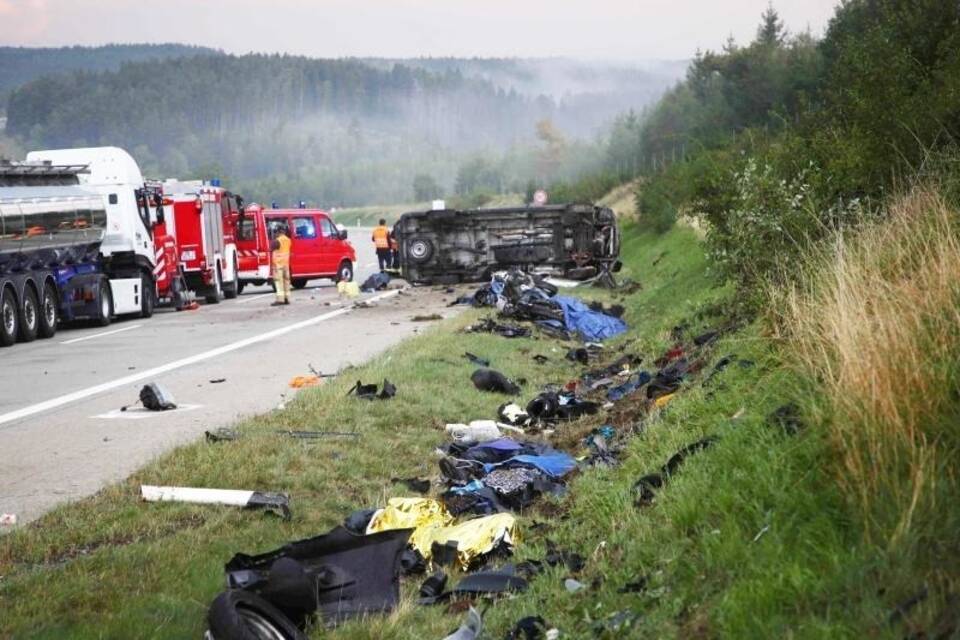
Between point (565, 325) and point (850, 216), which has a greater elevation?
point (850, 216)

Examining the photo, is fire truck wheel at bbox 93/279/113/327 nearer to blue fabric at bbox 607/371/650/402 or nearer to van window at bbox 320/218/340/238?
van window at bbox 320/218/340/238

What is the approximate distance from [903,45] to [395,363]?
335 inches

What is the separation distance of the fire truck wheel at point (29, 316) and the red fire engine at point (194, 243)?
6.00 m

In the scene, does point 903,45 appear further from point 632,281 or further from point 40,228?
point 40,228

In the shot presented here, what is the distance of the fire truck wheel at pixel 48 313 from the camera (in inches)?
958

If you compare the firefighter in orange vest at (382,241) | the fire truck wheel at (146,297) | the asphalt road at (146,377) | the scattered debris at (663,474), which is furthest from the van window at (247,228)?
the scattered debris at (663,474)

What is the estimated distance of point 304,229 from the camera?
3794cm

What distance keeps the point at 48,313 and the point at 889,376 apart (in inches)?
842

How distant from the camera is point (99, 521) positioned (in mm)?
8031

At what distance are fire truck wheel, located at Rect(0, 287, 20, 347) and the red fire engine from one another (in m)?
6.91

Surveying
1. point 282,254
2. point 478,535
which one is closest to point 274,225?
point 282,254

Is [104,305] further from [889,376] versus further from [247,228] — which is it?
[889,376]

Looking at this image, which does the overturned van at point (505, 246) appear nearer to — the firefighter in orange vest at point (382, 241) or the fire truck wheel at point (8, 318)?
the firefighter in orange vest at point (382, 241)

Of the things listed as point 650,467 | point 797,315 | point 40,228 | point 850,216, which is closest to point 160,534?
point 650,467
